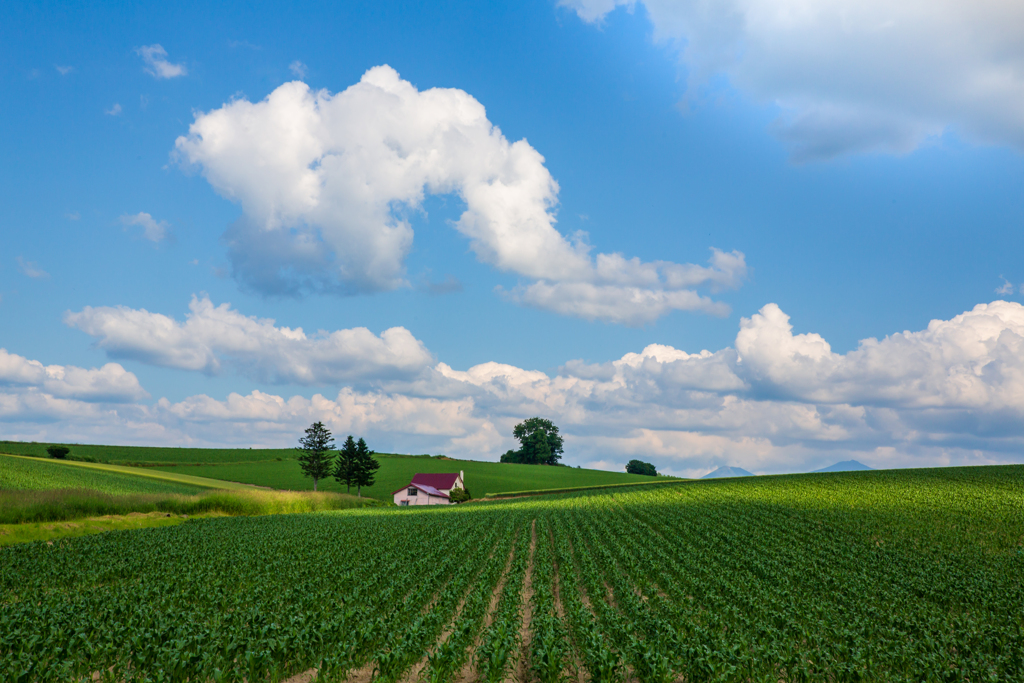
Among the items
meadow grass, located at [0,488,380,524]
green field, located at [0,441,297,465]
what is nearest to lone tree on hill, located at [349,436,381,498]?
meadow grass, located at [0,488,380,524]

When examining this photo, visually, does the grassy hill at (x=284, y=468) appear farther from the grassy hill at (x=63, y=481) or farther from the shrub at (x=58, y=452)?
the grassy hill at (x=63, y=481)

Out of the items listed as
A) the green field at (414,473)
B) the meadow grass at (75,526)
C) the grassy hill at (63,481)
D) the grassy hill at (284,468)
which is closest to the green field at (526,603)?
the meadow grass at (75,526)

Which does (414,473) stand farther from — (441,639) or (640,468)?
(441,639)

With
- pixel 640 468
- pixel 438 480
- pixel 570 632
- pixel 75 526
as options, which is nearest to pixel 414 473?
pixel 438 480

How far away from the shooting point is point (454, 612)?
1528cm

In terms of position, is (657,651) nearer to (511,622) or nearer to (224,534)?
(511,622)

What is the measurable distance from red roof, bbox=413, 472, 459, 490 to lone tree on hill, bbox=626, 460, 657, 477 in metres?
72.6

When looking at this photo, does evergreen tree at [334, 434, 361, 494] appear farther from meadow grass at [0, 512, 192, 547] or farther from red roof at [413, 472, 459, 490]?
meadow grass at [0, 512, 192, 547]

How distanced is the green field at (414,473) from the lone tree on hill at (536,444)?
68.6ft

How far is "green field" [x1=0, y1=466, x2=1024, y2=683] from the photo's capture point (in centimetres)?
1071

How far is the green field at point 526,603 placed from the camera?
10711 mm

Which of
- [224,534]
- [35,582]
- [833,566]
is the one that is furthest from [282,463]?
[833,566]

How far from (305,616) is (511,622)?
4.95 m

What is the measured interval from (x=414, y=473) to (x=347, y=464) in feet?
65.4
